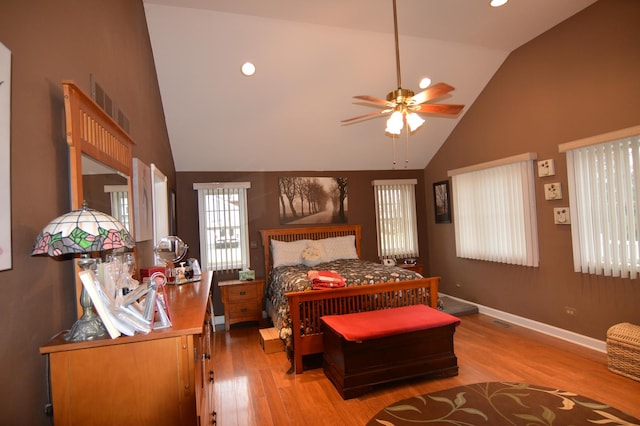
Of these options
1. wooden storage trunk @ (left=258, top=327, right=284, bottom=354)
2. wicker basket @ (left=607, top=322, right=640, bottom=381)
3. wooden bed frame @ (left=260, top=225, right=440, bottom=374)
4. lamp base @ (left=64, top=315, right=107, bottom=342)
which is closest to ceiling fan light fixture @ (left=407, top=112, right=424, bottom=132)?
wooden bed frame @ (left=260, top=225, right=440, bottom=374)

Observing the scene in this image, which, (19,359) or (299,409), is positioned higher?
(19,359)

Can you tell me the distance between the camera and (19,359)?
1.06 meters

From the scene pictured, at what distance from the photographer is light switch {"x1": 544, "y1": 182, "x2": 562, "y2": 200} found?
370cm

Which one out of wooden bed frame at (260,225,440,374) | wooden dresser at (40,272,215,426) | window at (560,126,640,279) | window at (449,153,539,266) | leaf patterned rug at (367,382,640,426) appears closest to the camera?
wooden dresser at (40,272,215,426)

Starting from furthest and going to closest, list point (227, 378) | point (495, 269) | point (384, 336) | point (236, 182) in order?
point (236, 182), point (495, 269), point (227, 378), point (384, 336)

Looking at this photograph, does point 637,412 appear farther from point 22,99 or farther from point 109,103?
point 109,103

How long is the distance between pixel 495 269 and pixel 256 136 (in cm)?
370

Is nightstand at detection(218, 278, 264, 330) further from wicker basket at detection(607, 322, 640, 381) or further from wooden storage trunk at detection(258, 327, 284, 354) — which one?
wicker basket at detection(607, 322, 640, 381)

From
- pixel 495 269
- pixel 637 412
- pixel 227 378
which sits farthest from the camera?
pixel 495 269

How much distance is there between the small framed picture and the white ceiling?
90cm

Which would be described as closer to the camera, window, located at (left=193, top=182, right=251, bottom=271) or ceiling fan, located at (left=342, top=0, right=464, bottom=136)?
ceiling fan, located at (left=342, top=0, right=464, bottom=136)

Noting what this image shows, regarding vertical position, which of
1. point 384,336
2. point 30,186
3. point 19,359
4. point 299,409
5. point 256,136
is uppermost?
point 256,136

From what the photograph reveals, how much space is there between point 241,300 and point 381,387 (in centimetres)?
235

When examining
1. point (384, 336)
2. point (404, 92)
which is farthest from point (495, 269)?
point (404, 92)
